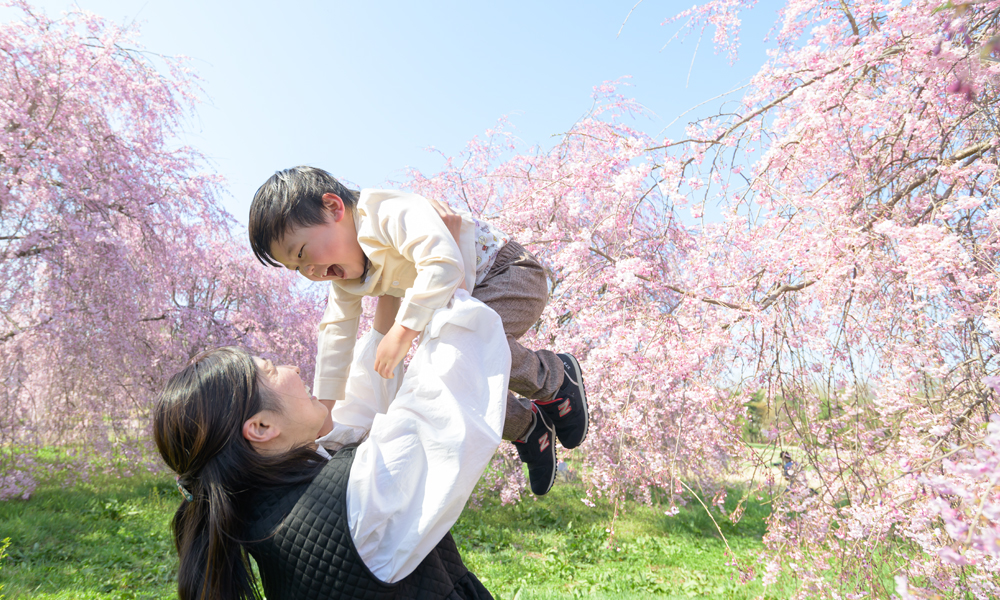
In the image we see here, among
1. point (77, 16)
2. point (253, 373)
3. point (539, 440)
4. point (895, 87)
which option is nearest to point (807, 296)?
point (895, 87)

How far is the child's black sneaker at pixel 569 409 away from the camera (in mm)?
2043

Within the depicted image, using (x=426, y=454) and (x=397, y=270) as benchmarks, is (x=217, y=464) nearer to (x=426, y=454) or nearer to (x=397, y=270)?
(x=426, y=454)

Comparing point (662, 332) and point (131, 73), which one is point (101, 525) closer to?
point (131, 73)

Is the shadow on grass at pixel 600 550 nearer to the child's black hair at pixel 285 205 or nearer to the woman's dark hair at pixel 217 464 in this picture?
the woman's dark hair at pixel 217 464

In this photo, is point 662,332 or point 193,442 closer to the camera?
point 193,442

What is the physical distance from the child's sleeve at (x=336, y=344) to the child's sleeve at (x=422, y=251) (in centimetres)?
31

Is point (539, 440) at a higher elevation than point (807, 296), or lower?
lower

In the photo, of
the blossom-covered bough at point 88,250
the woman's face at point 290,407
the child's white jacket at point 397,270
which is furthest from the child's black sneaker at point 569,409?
the blossom-covered bough at point 88,250

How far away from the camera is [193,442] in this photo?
3.89 feet

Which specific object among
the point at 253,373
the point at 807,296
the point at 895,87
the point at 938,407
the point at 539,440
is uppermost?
the point at 895,87

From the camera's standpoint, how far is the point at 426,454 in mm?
1076

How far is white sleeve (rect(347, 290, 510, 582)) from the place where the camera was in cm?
104

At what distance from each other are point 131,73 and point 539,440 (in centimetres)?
608

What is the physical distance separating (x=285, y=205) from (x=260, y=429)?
2.18 ft
